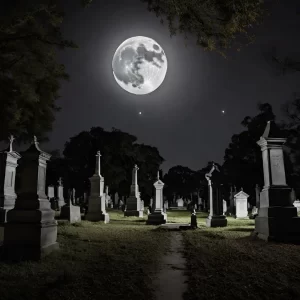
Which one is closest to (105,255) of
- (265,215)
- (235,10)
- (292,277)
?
(292,277)

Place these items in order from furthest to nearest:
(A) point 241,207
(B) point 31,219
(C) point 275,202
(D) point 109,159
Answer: (D) point 109,159 → (A) point 241,207 → (C) point 275,202 → (B) point 31,219

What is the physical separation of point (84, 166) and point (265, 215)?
37456 mm

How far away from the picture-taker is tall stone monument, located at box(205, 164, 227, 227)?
14758 millimetres

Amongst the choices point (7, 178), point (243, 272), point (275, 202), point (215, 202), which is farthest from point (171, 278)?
point (7, 178)

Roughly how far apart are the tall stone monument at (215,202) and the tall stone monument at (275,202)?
5.10 meters

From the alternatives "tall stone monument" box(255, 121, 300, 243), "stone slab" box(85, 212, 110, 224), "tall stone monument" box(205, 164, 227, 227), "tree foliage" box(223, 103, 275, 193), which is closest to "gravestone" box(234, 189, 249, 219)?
"tall stone monument" box(205, 164, 227, 227)

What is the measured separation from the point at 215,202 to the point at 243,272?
10.3 m

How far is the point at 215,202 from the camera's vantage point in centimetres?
1513

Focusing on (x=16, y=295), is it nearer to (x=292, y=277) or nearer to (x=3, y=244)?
(x=3, y=244)

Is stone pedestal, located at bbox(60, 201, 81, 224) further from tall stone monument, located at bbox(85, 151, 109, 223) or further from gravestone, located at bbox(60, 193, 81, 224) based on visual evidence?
tall stone monument, located at bbox(85, 151, 109, 223)

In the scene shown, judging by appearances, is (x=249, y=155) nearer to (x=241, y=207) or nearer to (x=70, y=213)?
(x=241, y=207)

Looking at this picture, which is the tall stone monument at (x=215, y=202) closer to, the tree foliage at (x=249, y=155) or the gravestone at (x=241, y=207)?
the gravestone at (x=241, y=207)

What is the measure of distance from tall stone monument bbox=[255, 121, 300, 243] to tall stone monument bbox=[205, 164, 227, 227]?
5.10 meters

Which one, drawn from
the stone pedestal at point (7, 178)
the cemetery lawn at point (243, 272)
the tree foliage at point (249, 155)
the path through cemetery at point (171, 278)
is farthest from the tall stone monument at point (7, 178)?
the tree foliage at point (249, 155)
